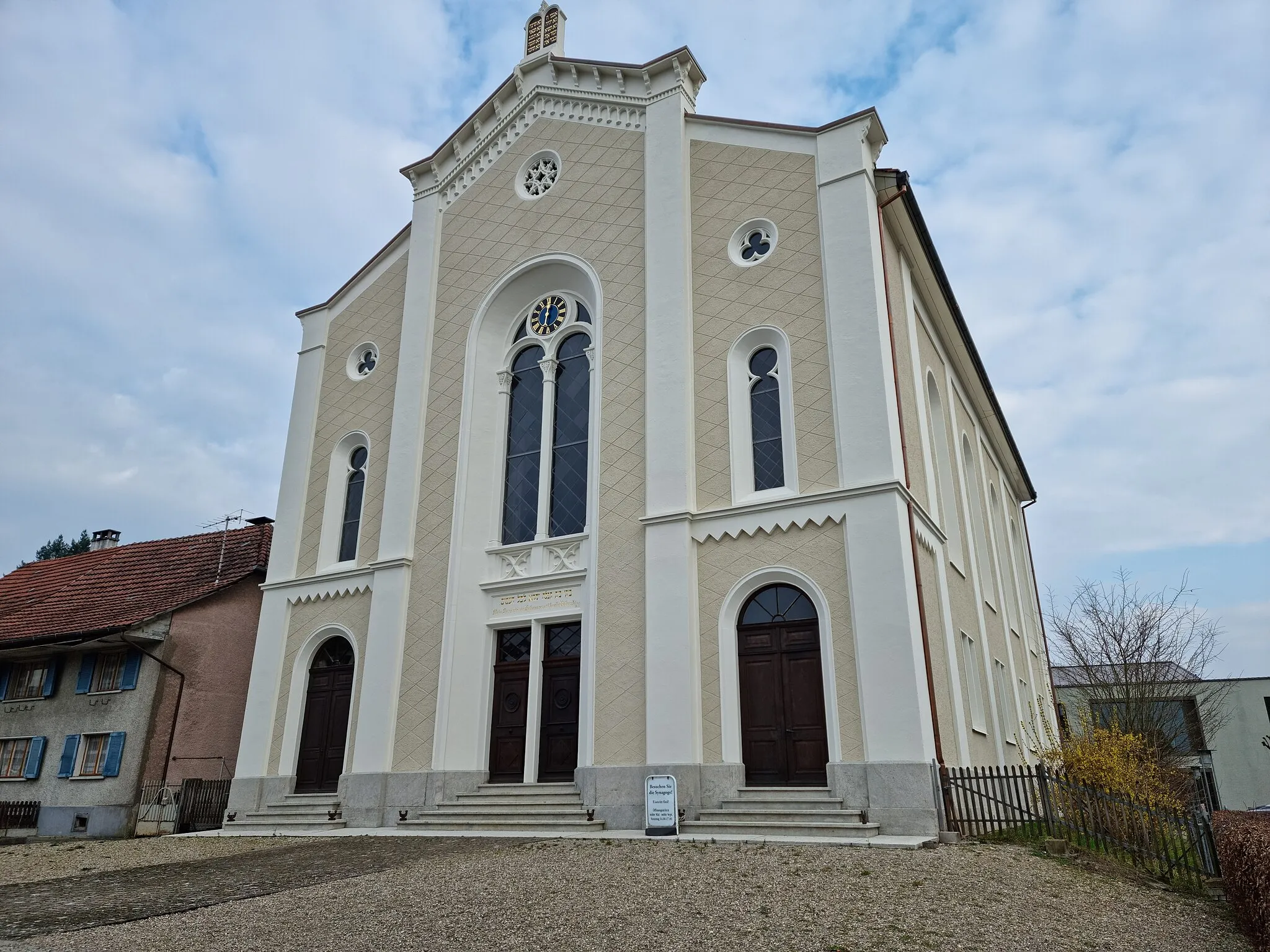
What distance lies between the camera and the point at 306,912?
25.6 ft

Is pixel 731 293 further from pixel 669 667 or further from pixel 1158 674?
pixel 1158 674

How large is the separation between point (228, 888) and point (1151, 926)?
28.5ft

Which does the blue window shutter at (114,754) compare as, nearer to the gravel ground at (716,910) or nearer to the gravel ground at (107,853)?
the gravel ground at (107,853)

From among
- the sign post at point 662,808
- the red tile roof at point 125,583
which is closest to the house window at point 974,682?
the sign post at point 662,808

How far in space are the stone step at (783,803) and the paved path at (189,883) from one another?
3.44 metres

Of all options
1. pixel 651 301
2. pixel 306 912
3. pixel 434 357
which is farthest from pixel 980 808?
pixel 434 357

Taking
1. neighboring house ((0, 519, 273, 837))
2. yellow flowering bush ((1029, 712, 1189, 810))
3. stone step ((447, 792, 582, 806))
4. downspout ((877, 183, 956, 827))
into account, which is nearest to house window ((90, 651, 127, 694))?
neighboring house ((0, 519, 273, 837))

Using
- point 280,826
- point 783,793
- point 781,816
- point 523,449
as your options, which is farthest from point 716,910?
point 280,826

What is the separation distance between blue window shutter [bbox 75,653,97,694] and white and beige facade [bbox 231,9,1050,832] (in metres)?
4.37

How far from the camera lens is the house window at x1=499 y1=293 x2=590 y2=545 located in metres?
17.4

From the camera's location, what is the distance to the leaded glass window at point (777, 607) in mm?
13695

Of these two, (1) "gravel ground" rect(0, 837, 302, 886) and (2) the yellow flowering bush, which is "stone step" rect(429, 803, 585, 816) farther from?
(2) the yellow flowering bush

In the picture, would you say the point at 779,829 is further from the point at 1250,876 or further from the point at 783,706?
the point at 1250,876

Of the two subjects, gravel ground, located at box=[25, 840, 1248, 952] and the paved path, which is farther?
the paved path
